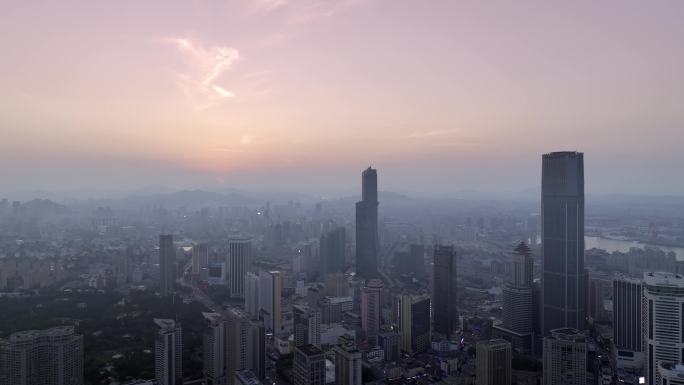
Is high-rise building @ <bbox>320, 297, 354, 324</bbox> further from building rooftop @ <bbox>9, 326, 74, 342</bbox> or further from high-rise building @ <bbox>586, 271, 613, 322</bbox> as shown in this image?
high-rise building @ <bbox>586, 271, 613, 322</bbox>

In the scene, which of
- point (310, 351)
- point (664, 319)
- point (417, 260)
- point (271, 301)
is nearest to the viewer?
point (664, 319)

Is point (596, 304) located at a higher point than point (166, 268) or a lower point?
lower

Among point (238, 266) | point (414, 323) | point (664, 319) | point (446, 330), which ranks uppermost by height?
point (664, 319)

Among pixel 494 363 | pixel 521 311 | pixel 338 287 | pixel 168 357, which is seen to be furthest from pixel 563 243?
pixel 168 357

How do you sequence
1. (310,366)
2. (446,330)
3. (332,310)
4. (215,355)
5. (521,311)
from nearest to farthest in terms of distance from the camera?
(310,366) < (215,355) < (521,311) < (446,330) < (332,310)

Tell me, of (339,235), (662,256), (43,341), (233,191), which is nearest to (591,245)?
(662,256)

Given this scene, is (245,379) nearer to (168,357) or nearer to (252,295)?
(168,357)

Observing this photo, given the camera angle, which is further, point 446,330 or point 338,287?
point 338,287

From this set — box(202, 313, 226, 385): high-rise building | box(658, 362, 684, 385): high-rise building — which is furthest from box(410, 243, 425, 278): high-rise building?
box(658, 362, 684, 385): high-rise building

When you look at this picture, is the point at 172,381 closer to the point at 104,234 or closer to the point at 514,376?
the point at 514,376
